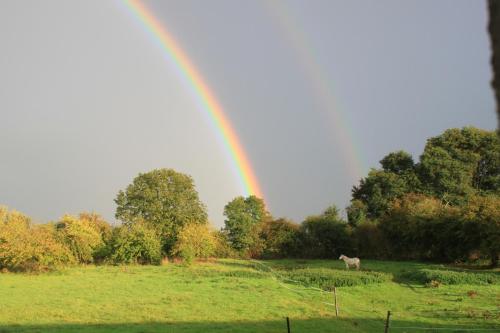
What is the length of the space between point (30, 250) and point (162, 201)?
25.6m

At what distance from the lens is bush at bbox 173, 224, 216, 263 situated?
159 ft

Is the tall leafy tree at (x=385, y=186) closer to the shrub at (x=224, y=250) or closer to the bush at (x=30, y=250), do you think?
the shrub at (x=224, y=250)

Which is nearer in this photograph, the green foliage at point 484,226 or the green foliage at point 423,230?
the green foliage at point 484,226

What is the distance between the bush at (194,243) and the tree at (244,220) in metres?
12.9

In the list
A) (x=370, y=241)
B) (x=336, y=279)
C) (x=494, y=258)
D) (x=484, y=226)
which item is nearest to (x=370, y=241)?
(x=370, y=241)

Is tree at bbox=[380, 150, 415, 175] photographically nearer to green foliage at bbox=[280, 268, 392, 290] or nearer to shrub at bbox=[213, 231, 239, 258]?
shrub at bbox=[213, 231, 239, 258]

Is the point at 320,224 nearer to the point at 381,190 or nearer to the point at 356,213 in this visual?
the point at 356,213

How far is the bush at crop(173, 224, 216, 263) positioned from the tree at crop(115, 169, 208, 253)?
10905 millimetres

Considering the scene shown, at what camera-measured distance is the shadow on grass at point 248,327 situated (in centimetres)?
1792

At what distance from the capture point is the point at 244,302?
24.9 m

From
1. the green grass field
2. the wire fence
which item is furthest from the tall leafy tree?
the wire fence

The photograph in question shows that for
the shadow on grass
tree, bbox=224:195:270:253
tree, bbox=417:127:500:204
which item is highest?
tree, bbox=417:127:500:204

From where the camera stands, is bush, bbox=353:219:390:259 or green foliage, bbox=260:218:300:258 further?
green foliage, bbox=260:218:300:258

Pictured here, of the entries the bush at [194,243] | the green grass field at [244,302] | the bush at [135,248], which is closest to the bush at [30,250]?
the green grass field at [244,302]
